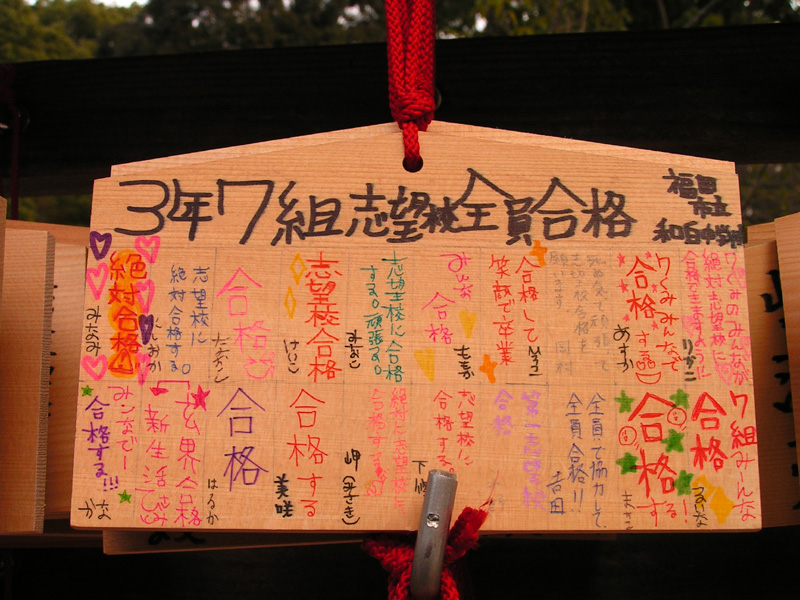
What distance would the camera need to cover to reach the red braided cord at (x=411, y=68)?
0.77 metres

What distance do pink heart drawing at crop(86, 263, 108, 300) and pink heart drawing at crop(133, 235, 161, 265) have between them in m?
0.05

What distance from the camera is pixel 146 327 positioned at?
0.75 meters

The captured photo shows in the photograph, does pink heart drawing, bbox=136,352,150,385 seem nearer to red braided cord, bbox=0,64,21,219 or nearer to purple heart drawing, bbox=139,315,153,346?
purple heart drawing, bbox=139,315,153,346

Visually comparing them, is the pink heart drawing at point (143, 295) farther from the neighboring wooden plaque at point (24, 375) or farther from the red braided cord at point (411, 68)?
the red braided cord at point (411, 68)

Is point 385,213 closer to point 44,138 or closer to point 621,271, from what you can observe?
point 621,271

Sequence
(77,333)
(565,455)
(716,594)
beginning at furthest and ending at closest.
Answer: (716,594), (77,333), (565,455)

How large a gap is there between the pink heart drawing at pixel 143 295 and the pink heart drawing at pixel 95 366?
0.27ft

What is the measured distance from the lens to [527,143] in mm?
788

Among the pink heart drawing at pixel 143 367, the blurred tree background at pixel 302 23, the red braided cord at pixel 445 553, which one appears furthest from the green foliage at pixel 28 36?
the red braided cord at pixel 445 553

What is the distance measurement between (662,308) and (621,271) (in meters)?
0.07

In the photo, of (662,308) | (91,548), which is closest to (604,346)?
(662,308)

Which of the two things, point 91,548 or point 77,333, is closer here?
point 77,333

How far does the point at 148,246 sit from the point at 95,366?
6.7 inches

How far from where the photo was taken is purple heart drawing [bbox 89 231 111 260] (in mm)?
764
